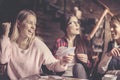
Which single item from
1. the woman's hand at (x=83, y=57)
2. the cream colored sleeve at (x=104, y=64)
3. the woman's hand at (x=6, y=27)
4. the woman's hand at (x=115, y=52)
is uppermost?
the woman's hand at (x=6, y=27)

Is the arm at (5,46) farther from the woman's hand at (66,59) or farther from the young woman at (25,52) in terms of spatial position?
the woman's hand at (66,59)

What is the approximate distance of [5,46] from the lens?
476cm

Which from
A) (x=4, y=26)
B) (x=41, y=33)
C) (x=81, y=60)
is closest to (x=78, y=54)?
(x=81, y=60)

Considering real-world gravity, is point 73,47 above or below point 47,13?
below

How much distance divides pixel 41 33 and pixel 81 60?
0.68 metres

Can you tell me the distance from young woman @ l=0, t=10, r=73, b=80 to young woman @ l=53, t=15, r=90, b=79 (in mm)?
126

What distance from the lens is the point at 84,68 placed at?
470 cm

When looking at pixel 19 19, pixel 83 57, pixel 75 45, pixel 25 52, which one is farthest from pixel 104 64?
pixel 19 19

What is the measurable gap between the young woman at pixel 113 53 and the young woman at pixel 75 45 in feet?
0.72

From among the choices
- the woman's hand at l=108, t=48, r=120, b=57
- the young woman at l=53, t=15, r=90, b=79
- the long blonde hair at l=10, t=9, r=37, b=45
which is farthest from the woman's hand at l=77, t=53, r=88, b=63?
the long blonde hair at l=10, t=9, r=37, b=45

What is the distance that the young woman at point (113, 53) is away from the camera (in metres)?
4.65

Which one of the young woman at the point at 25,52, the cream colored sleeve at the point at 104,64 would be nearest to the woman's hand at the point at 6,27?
the young woman at the point at 25,52

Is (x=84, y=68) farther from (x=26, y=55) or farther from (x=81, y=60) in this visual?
(x=26, y=55)

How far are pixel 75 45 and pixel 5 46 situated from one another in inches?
38.5
